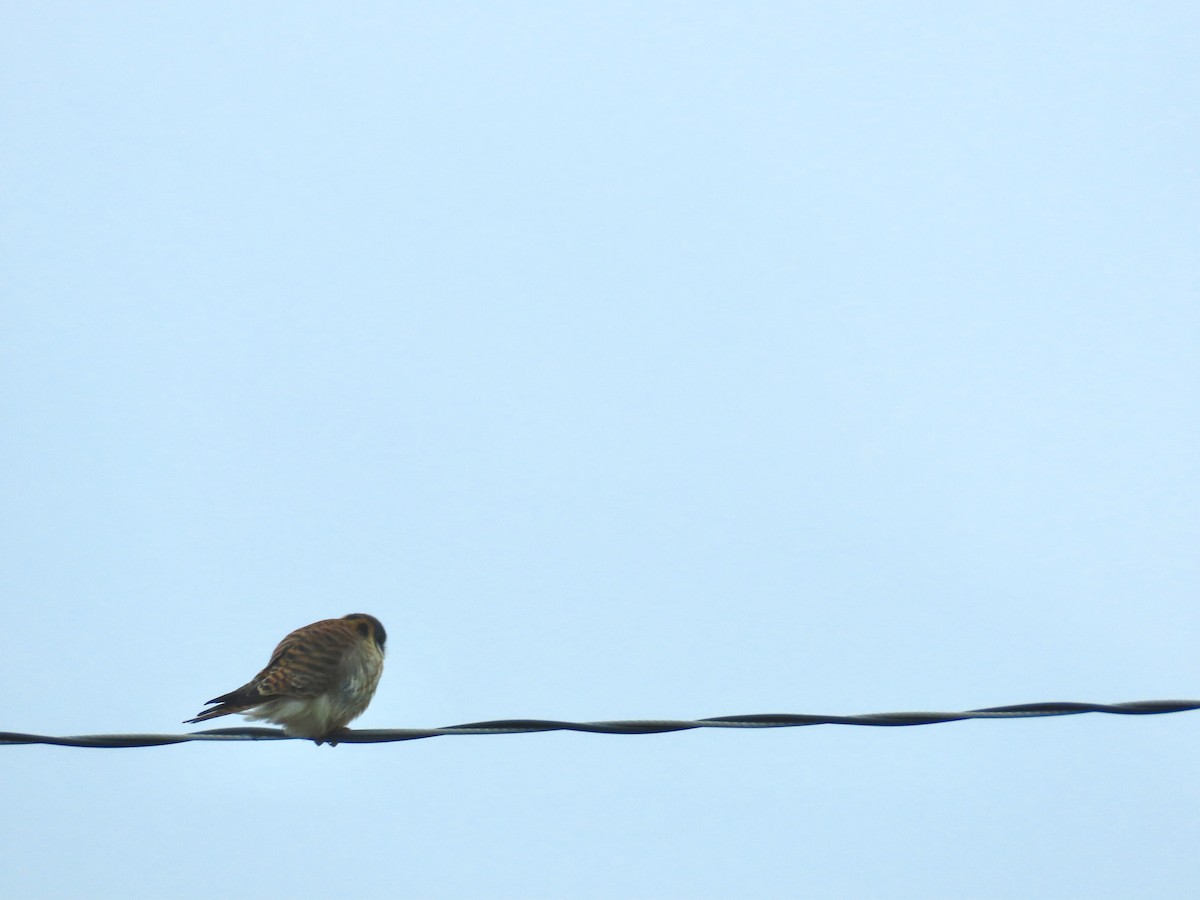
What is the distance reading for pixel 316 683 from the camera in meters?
7.45

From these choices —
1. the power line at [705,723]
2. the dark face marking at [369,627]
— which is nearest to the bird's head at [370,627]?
the dark face marking at [369,627]

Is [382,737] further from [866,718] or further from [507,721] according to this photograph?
[866,718]

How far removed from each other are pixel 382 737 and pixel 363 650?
2878 millimetres

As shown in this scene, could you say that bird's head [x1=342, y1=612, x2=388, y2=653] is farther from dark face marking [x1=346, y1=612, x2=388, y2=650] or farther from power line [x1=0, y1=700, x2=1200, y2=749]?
power line [x1=0, y1=700, x2=1200, y2=749]

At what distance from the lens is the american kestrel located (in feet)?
23.9

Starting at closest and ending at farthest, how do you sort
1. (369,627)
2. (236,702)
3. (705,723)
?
(705,723)
(236,702)
(369,627)

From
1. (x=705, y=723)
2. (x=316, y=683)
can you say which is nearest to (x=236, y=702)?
(x=316, y=683)

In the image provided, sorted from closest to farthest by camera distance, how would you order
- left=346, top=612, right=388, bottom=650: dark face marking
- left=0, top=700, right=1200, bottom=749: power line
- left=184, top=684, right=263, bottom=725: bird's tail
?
left=0, top=700, right=1200, bottom=749: power line < left=184, top=684, right=263, bottom=725: bird's tail < left=346, top=612, right=388, bottom=650: dark face marking

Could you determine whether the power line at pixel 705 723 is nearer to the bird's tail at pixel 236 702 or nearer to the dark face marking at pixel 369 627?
the bird's tail at pixel 236 702

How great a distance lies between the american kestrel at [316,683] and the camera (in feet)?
23.9

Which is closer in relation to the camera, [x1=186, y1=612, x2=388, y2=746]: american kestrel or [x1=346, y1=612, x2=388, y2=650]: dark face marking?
[x1=186, y1=612, x2=388, y2=746]: american kestrel

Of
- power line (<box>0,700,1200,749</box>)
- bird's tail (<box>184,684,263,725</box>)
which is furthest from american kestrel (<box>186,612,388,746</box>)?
power line (<box>0,700,1200,749</box>)

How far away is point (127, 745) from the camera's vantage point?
473 cm

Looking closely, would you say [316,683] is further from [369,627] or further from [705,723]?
[705,723]
